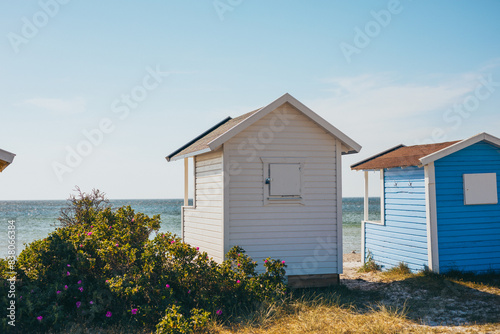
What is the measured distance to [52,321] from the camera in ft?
23.9

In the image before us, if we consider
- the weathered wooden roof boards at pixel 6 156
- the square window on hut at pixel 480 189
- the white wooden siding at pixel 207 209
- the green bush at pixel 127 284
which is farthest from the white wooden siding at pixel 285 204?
the weathered wooden roof boards at pixel 6 156

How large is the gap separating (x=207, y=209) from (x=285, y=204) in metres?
2.09

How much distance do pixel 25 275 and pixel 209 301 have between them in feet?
11.3

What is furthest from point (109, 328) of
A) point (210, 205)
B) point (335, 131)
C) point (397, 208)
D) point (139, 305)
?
point (397, 208)

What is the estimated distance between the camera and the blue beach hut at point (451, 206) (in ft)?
38.1

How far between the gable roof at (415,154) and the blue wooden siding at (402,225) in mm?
310

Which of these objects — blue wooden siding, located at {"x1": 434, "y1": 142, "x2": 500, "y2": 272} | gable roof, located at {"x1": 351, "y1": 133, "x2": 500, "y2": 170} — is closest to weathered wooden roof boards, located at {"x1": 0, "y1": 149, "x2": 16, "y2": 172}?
gable roof, located at {"x1": 351, "y1": 133, "x2": 500, "y2": 170}

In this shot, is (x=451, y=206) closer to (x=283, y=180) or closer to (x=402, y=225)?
(x=402, y=225)

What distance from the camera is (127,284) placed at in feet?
26.1

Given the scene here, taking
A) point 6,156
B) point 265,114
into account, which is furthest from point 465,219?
point 6,156

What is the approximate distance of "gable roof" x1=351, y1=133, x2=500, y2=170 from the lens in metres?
11.5

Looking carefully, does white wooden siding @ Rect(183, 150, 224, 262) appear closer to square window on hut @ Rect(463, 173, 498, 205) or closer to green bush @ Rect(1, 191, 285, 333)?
green bush @ Rect(1, 191, 285, 333)

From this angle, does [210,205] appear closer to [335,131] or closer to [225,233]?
[225,233]

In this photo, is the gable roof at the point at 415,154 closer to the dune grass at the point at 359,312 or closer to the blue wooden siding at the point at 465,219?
the blue wooden siding at the point at 465,219
